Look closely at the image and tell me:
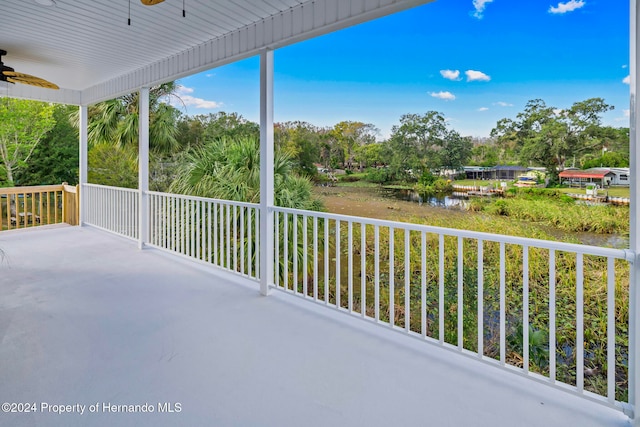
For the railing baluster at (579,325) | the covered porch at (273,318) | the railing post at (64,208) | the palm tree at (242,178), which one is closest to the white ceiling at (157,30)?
the covered porch at (273,318)

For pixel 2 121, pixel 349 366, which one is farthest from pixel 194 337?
pixel 2 121

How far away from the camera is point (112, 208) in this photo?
6227 mm

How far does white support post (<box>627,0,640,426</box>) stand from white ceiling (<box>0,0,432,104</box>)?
1.30 metres

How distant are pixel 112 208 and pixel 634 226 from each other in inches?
266

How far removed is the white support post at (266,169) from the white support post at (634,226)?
262 centimetres

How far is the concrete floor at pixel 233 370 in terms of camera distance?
1759mm

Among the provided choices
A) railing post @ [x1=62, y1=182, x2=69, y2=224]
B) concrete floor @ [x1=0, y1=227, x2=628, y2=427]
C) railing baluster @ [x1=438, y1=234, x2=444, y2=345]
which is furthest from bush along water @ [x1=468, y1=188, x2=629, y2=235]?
railing post @ [x1=62, y1=182, x2=69, y2=224]

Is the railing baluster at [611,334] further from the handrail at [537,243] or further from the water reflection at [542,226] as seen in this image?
the water reflection at [542,226]

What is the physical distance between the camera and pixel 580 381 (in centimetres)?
192

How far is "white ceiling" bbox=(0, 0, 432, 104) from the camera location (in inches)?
116

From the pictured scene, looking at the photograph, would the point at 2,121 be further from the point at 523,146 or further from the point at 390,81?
the point at 523,146

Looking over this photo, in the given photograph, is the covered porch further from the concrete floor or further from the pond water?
the pond water

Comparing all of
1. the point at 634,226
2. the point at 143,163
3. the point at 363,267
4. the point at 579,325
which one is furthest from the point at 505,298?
the point at 143,163

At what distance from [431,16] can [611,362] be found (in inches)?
156
